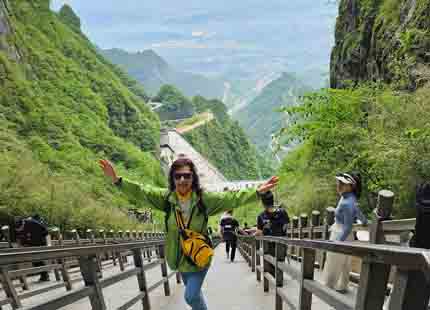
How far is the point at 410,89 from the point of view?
20.7 meters

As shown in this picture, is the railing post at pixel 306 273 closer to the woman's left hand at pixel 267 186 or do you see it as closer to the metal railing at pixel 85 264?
the woman's left hand at pixel 267 186

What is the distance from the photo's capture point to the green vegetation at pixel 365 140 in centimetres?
1516

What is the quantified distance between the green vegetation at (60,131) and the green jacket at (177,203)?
19.5 m

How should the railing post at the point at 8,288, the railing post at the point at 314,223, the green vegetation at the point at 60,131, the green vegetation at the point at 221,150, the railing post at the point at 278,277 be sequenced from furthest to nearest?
the green vegetation at the point at 221,150 < the green vegetation at the point at 60,131 < the railing post at the point at 314,223 < the railing post at the point at 8,288 < the railing post at the point at 278,277

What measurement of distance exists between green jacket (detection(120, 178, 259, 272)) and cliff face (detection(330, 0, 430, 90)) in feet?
39.5

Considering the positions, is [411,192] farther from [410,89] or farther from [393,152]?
[410,89]

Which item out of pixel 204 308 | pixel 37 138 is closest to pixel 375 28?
pixel 204 308

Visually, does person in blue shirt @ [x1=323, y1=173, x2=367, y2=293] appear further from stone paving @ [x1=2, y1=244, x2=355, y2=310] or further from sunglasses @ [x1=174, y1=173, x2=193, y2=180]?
sunglasses @ [x1=174, y1=173, x2=193, y2=180]

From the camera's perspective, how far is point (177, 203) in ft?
16.9

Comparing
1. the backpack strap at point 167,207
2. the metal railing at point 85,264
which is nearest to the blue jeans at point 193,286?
the backpack strap at point 167,207

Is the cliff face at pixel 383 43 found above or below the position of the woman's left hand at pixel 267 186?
above

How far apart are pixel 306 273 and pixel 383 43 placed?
2531cm

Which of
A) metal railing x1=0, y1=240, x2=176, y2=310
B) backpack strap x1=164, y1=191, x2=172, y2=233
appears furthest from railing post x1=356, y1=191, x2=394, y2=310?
backpack strap x1=164, y1=191, x2=172, y2=233

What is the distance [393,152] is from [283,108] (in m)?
10.5
